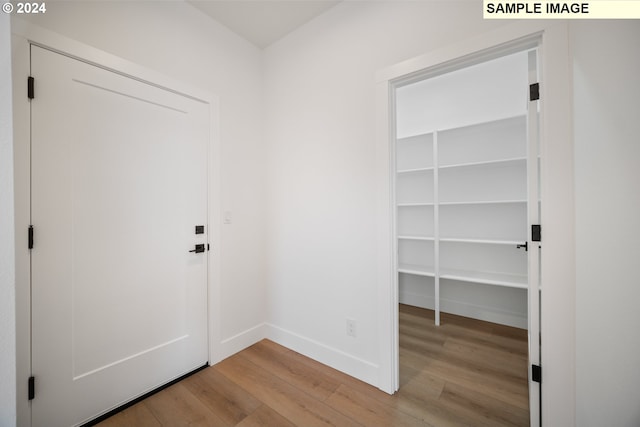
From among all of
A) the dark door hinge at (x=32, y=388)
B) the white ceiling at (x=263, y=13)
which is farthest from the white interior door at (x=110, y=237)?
the white ceiling at (x=263, y=13)

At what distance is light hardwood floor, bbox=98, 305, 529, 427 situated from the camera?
4.76 feet

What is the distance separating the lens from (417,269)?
9.98ft

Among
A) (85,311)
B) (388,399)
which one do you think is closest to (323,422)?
(388,399)

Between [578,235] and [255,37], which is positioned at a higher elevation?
[255,37]

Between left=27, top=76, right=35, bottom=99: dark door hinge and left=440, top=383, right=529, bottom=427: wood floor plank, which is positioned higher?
left=27, top=76, right=35, bottom=99: dark door hinge

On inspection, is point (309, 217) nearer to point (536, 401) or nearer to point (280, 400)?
point (280, 400)

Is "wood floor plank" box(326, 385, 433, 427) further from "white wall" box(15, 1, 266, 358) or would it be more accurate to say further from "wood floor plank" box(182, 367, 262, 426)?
A: "white wall" box(15, 1, 266, 358)

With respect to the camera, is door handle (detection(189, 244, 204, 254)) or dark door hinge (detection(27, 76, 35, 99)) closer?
dark door hinge (detection(27, 76, 35, 99))

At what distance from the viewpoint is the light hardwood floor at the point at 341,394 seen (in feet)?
4.76

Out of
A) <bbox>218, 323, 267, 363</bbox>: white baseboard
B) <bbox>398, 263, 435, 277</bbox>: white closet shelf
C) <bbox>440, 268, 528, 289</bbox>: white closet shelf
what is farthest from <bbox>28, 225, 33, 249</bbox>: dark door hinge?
<bbox>440, 268, 528, 289</bbox>: white closet shelf

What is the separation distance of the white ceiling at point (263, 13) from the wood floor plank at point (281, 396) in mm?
2792

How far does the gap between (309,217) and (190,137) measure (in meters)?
1.10

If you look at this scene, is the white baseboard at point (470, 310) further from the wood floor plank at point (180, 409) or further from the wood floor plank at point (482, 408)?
the wood floor plank at point (180, 409)

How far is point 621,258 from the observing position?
1042mm
